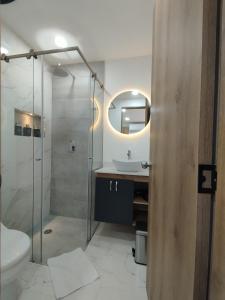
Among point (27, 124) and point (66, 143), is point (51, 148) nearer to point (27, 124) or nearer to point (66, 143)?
point (66, 143)

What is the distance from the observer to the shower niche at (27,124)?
1720 mm

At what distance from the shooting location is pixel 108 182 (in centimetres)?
190

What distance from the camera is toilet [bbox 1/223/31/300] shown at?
86 cm

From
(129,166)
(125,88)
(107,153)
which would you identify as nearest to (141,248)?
(129,166)

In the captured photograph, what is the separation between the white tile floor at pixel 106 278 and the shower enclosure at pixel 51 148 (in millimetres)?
195

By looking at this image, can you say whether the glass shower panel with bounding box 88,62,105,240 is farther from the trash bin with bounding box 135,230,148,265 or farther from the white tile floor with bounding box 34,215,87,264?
the trash bin with bounding box 135,230,148,265

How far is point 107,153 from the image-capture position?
242 cm

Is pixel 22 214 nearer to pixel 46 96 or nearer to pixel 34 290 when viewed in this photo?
pixel 34 290

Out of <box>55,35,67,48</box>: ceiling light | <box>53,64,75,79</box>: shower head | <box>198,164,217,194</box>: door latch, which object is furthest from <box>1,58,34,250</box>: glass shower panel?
<box>198,164,217,194</box>: door latch

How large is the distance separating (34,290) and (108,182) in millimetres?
1094

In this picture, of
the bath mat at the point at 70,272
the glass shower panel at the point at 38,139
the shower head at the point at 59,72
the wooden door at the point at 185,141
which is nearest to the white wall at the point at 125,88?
the shower head at the point at 59,72

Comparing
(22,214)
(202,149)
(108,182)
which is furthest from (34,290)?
(202,149)

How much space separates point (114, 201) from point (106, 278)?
70 cm

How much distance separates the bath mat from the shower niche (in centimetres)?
132
